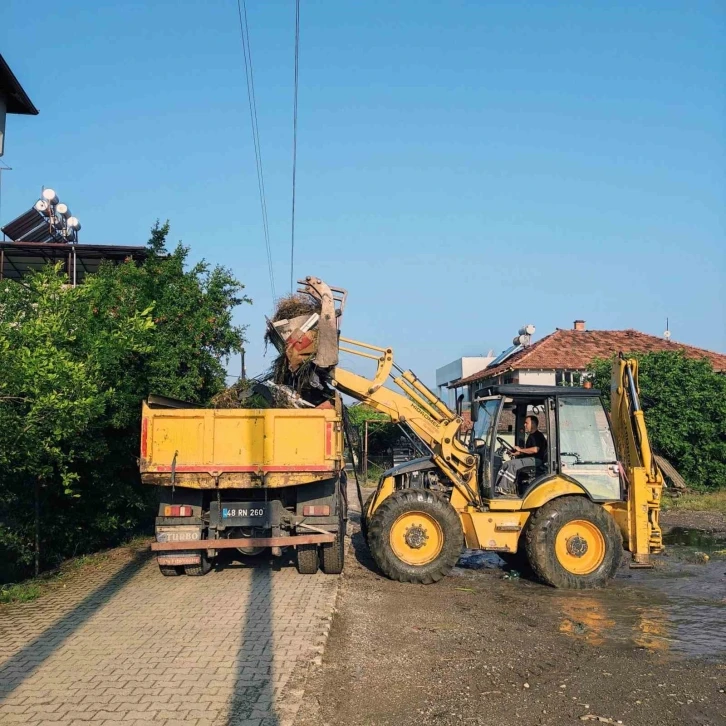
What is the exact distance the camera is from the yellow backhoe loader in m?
8.98

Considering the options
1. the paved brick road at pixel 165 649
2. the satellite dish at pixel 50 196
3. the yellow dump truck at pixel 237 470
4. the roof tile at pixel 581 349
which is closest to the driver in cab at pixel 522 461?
the yellow dump truck at pixel 237 470

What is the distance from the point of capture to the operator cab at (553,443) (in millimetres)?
9375

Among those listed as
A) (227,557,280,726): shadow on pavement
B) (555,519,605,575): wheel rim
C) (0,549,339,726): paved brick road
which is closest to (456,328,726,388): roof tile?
(555,519,605,575): wheel rim

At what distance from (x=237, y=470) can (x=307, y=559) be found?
167cm

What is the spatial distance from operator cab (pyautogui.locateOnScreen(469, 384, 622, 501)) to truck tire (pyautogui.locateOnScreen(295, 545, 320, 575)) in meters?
2.44

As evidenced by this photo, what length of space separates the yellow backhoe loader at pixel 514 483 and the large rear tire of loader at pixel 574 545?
1 centimetres

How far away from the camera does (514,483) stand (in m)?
9.73

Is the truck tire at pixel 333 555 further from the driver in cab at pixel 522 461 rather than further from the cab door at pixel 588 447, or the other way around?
the cab door at pixel 588 447

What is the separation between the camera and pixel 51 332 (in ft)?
23.3

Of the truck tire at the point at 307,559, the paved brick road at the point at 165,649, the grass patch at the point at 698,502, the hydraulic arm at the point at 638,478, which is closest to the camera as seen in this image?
the paved brick road at the point at 165,649

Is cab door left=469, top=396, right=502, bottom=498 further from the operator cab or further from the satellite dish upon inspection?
the satellite dish

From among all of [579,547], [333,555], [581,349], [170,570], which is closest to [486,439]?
[579,547]

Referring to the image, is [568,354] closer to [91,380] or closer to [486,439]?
[486,439]

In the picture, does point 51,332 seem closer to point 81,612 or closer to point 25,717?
point 81,612
